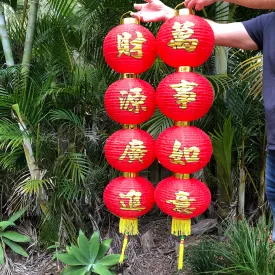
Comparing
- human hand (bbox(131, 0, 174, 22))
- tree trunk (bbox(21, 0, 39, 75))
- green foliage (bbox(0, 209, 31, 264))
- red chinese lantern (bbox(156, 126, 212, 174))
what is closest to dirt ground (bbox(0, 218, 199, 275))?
green foliage (bbox(0, 209, 31, 264))

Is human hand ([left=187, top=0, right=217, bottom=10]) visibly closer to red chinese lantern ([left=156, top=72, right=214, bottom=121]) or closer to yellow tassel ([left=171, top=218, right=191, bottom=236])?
red chinese lantern ([left=156, top=72, right=214, bottom=121])

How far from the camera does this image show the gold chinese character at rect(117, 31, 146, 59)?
4.51 ft

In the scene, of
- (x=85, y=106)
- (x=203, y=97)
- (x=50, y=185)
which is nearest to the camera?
(x=203, y=97)

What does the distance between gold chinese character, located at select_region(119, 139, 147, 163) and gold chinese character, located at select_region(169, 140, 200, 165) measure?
0.50ft

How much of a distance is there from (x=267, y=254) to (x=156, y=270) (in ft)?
2.65

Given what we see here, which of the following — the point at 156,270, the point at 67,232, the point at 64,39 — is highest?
the point at 64,39

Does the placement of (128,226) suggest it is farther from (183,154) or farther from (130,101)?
(130,101)

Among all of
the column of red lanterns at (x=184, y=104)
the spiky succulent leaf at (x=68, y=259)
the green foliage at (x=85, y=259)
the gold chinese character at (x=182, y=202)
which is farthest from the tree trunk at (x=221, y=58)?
the spiky succulent leaf at (x=68, y=259)

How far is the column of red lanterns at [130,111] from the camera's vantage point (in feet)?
4.57

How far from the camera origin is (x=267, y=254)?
175cm

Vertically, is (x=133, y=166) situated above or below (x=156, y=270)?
above

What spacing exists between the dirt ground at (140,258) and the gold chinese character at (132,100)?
1.19 m

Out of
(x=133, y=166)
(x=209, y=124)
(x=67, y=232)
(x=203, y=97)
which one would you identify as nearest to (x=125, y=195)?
(x=133, y=166)

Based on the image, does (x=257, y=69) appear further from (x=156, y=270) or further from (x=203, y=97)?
(x=156, y=270)
